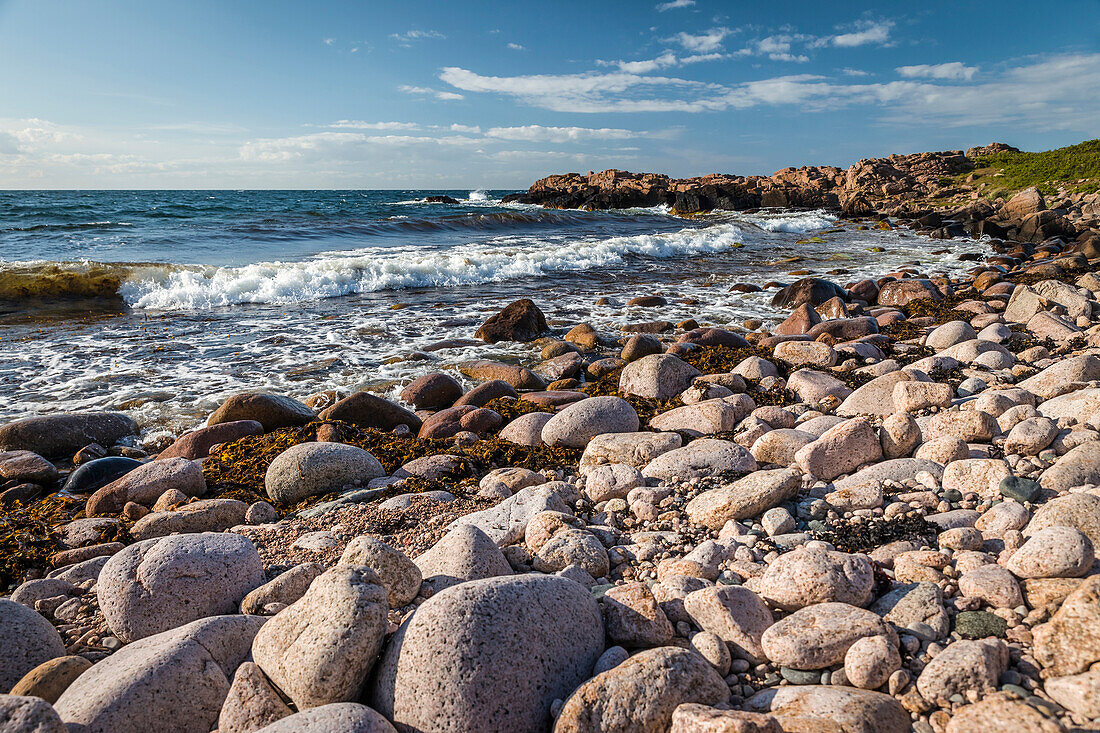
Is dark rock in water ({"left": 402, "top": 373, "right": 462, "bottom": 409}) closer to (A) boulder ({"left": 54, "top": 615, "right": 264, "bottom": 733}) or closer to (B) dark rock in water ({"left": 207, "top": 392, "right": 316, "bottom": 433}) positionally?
(B) dark rock in water ({"left": 207, "top": 392, "right": 316, "bottom": 433})

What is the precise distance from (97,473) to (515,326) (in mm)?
5263

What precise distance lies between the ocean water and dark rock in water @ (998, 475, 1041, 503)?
5.38 metres

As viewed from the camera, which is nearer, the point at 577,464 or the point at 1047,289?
the point at 577,464

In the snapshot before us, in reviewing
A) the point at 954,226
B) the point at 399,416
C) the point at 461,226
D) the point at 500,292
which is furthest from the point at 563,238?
the point at 399,416

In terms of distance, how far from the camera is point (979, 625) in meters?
2.00

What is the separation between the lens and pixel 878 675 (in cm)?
183

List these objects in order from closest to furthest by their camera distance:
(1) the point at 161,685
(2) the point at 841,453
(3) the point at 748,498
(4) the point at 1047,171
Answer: (1) the point at 161,685 → (3) the point at 748,498 → (2) the point at 841,453 → (4) the point at 1047,171

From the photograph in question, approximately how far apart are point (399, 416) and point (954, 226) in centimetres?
2711

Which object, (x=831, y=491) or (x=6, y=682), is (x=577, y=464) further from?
(x=6, y=682)

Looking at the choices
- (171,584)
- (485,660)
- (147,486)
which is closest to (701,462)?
(485,660)

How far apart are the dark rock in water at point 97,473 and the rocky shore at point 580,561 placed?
2 centimetres

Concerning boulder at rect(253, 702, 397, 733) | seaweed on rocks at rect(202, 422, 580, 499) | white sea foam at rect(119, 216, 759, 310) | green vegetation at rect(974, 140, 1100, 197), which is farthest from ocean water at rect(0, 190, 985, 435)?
green vegetation at rect(974, 140, 1100, 197)

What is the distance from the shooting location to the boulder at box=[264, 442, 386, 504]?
160 inches

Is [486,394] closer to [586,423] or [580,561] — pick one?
[586,423]
